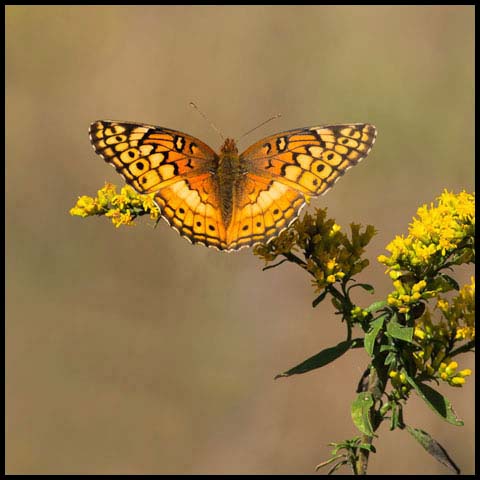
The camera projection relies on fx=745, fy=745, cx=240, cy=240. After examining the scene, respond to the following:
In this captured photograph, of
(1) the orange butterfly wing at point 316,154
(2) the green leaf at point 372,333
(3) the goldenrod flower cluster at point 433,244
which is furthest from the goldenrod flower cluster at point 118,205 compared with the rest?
(2) the green leaf at point 372,333

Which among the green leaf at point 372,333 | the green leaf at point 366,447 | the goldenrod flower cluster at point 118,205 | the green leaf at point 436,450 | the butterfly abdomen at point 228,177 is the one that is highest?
the butterfly abdomen at point 228,177

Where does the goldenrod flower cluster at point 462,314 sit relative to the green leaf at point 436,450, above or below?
above

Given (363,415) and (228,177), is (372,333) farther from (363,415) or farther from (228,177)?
(228,177)

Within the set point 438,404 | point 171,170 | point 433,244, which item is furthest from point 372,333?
point 171,170

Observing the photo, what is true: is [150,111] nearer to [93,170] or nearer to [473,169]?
[93,170]

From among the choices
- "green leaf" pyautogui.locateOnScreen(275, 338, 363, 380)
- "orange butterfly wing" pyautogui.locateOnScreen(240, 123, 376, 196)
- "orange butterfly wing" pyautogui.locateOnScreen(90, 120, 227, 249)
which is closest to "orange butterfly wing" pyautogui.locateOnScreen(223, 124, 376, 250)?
"orange butterfly wing" pyautogui.locateOnScreen(240, 123, 376, 196)

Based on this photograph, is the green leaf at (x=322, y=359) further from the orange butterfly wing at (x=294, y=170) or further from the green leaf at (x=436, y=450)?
the orange butterfly wing at (x=294, y=170)

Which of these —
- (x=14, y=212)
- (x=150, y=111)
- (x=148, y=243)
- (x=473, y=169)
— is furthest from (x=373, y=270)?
(x=14, y=212)

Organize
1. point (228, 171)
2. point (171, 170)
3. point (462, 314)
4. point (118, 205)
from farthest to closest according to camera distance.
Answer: point (228, 171), point (171, 170), point (118, 205), point (462, 314)
